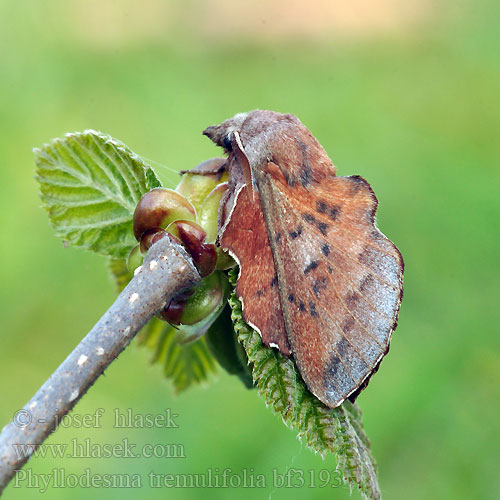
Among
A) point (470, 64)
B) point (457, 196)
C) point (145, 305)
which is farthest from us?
point (470, 64)

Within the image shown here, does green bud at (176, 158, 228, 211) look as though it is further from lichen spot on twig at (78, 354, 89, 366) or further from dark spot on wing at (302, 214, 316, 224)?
lichen spot on twig at (78, 354, 89, 366)

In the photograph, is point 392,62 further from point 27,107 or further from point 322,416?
point 322,416

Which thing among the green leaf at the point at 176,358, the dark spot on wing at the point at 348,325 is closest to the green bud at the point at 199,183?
the dark spot on wing at the point at 348,325

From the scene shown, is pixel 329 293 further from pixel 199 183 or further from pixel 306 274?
pixel 199 183

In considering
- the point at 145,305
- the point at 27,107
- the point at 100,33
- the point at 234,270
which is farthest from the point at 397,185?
the point at 145,305

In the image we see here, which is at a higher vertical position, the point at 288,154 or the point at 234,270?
the point at 288,154

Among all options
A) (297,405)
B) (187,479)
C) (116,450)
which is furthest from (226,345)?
(116,450)
